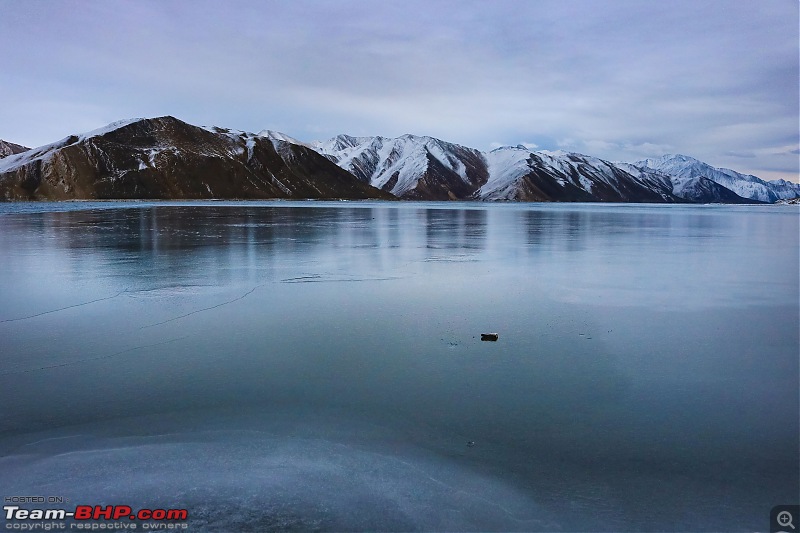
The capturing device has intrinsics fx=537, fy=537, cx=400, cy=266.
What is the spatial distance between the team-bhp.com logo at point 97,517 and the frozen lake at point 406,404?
5.3 inches

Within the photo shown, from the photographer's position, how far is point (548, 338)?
10289mm

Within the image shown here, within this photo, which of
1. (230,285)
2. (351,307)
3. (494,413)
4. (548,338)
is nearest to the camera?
(494,413)

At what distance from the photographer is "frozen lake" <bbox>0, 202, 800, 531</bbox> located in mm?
5145

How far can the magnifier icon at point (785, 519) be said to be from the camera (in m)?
4.81

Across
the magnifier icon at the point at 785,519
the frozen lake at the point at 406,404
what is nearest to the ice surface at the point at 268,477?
the frozen lake at the point at 406,404

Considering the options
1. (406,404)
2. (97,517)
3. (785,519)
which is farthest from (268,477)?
(785,519)

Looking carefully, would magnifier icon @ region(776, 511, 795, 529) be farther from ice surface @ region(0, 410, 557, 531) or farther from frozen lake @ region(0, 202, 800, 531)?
ice surface @ region(0, 410, 557, 531)

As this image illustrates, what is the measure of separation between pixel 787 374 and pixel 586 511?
563cm

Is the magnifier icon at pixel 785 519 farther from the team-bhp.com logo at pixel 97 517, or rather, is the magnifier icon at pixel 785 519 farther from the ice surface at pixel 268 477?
the team-bhp.com logo at pixel 97 517

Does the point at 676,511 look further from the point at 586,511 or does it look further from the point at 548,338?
the point at 548,338

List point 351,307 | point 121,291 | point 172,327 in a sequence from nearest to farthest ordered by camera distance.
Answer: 1. point 172,327
2. point 351,307
3. point 121,291

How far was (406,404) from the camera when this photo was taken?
23.7 feet

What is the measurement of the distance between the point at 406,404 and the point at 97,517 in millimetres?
3703

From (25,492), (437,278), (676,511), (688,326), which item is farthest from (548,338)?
(25,492)
